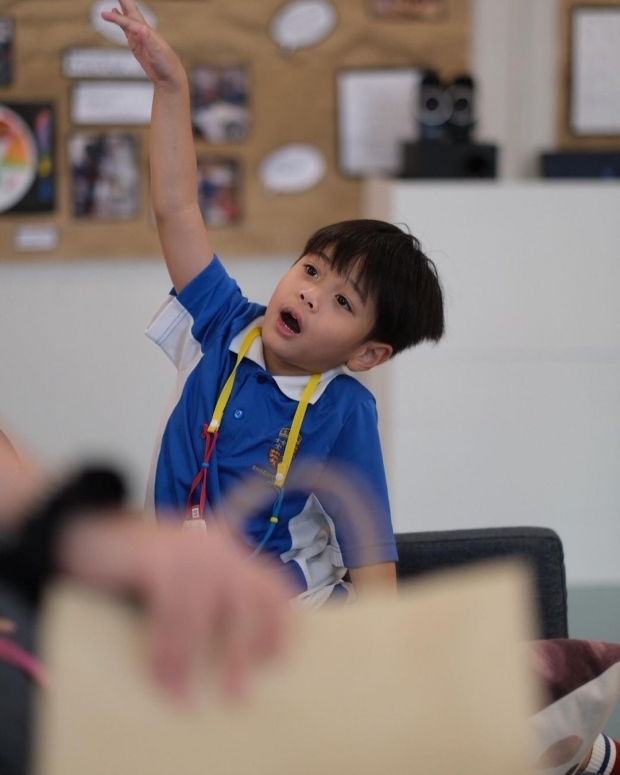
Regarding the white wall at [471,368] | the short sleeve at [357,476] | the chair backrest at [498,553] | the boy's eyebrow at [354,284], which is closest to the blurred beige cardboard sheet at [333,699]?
the short sleeve at [357,476]

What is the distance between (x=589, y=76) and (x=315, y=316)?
7.55ft

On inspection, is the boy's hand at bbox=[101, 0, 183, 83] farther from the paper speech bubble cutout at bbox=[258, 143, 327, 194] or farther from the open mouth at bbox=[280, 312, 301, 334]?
the paper speech bubble cutout at bbox=[258, 143, 327, 194]

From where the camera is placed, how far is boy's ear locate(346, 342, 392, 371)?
154cm

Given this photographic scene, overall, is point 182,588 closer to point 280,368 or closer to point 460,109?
point 280,368

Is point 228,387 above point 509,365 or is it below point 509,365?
above

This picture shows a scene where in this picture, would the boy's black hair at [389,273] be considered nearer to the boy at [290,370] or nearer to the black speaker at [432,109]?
the boy at [290,370]

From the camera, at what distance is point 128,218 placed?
326 centimetres

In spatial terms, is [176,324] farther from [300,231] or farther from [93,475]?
[300,231]

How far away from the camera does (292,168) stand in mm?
3299

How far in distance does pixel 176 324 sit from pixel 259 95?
6.12 ft

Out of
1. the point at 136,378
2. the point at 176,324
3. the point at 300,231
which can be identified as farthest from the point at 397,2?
the point at 176,324

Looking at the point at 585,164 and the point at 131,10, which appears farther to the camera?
the point at 585,164

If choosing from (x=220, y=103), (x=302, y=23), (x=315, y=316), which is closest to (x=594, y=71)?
(x=302, y=23)

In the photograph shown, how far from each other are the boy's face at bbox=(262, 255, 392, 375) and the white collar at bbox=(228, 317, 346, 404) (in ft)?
0.08
